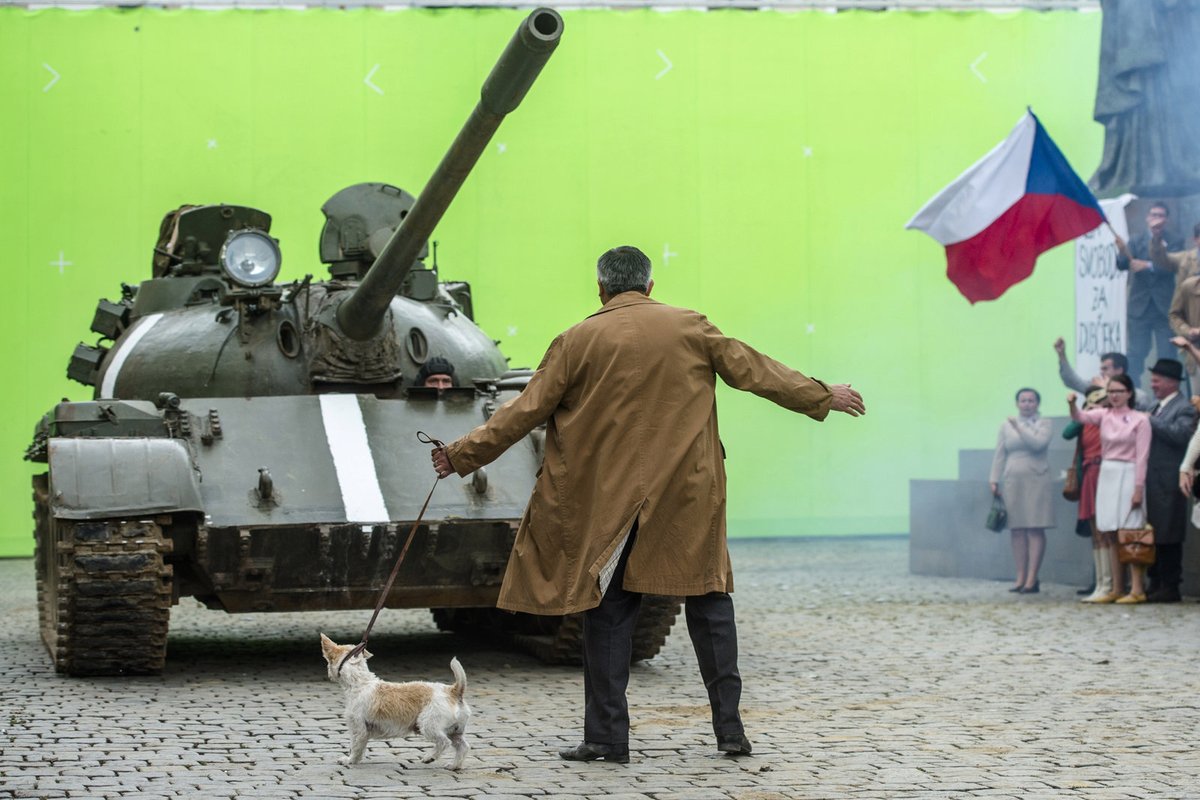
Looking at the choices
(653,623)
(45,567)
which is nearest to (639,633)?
(653,623)

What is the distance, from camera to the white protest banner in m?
16.2

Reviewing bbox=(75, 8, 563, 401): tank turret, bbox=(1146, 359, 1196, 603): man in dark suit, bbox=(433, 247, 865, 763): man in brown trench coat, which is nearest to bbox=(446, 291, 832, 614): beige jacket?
bbox=(433, 247, 865, 763): man in brown trench coat

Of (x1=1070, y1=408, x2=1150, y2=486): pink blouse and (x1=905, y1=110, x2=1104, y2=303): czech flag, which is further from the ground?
(x1=905, y1=110, x2=1104, y2=303): czech flag

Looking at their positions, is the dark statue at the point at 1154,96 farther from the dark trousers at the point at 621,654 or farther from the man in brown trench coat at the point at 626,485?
the dark trousers at the point at 621,654

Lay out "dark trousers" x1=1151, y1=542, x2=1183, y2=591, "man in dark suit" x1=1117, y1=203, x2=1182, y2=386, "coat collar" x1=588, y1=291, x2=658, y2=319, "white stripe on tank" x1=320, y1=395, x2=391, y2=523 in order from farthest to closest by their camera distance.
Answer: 1. "man in dark suit" x1=1117, y1=203, x2=1182, y2=386
2. "dark trousers" x1=1151, y1=542, x2=1183, y2=591
3. "white stripe on tank" x1=320, y1=395, x2=391, y2=523
4. "coat collar" x1=588, y1=291, x2=658, y2=319

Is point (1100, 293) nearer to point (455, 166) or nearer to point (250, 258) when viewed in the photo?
point (250, 258)

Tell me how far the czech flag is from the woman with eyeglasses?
1.13 m

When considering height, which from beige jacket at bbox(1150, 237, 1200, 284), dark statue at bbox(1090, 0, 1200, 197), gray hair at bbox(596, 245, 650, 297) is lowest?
gray hair at bbox(596, 245, 650, 297)

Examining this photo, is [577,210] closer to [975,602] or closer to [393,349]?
[975,602]

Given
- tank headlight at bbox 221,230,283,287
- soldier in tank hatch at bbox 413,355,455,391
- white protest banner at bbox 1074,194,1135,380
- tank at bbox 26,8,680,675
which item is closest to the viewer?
tank at bbox 26,8,680,675

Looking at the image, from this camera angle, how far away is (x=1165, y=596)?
13766 millimetres

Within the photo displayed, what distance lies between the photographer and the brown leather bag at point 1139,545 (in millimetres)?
13609

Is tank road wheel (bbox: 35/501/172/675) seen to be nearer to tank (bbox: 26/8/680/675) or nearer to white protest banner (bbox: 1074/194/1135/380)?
tank (bbox: 26/8/680/675)

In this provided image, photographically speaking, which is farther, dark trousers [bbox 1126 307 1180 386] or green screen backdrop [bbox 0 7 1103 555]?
green screen backdrop [bbox 0 7 1103 555]
